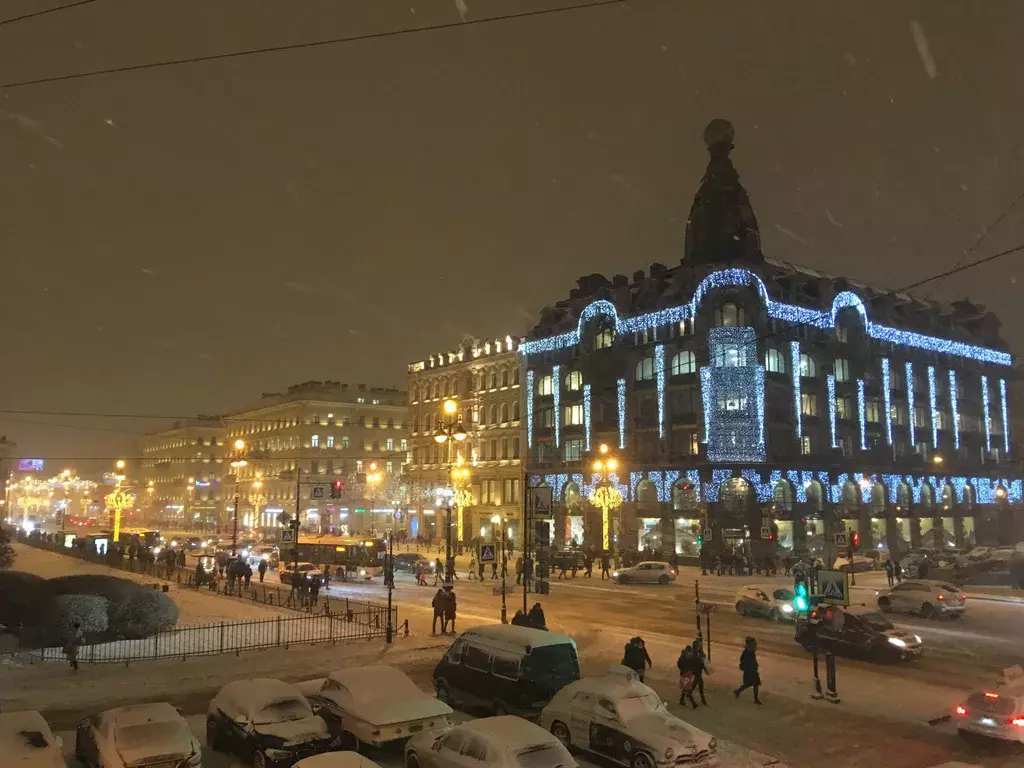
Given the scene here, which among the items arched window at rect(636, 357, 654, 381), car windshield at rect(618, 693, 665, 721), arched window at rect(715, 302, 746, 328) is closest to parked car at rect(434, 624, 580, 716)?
car windshield at rect(618, 693, 665, 721)

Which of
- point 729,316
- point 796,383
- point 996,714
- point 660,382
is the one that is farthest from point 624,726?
point 796,383

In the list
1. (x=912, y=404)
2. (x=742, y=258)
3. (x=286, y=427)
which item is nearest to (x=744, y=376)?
(x=742, y=258)

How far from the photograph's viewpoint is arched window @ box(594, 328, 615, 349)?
65.1 meters

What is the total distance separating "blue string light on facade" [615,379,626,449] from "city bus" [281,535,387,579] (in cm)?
2102

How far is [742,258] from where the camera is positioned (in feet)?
200

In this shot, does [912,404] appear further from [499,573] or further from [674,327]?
[499,573]

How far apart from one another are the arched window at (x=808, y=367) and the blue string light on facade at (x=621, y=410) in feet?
45.2

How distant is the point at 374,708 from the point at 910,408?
67040mm

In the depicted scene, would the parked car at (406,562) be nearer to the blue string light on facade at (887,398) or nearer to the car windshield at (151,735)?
the car windshield at (151,735)

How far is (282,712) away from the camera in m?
12.4

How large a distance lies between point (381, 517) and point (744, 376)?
5534cm

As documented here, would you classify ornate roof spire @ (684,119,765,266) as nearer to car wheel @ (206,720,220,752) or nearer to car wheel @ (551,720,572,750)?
car wheel @ (551,720,572,750)

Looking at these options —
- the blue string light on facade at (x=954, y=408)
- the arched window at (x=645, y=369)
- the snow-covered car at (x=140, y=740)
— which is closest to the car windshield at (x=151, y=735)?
the snow-covered car at (x=140, y=740)

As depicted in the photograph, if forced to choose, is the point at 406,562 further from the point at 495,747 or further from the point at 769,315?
the point at 495,747
